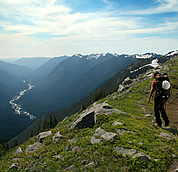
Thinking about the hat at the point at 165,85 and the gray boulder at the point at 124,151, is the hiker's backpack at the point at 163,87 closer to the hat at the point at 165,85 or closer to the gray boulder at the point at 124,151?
the hat at the point at 165,85

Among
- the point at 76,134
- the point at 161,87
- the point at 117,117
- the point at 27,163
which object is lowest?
the point at 27,163

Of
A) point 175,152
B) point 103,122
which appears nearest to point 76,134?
point 103,122

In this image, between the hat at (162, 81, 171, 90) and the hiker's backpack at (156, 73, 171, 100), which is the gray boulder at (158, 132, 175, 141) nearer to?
the hiker's backpack at (156, 73, 171, 100)

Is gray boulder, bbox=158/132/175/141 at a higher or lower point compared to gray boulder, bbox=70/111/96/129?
lower

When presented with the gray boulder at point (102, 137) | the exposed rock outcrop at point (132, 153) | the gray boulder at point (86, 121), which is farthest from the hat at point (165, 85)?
the gray boulder at point (86, 121)

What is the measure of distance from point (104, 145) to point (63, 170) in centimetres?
301

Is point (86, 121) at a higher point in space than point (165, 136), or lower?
higher

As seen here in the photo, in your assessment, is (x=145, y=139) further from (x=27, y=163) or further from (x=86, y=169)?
(x=27, y=163)

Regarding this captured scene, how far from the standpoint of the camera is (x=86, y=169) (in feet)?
25.5

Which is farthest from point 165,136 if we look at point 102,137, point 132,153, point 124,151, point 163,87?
point 102,137

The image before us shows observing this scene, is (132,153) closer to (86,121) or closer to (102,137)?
(102,137)

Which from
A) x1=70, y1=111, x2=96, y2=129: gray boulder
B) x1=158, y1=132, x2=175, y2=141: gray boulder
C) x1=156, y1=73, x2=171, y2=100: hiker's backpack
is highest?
x1=156, y1=73, x2=171, y2=100: hiker's backpack

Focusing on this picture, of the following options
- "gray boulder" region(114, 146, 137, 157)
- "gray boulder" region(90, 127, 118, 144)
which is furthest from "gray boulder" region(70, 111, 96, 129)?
"gray boulder" region(114, 146, 137, 157)

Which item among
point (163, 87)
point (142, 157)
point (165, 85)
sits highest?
point (165, 85)
